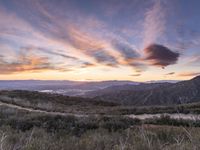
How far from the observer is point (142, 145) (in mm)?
5219

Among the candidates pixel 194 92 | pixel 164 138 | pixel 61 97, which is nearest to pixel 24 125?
pixel 164 138

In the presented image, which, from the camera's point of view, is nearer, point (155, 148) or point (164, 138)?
point (155, 148)

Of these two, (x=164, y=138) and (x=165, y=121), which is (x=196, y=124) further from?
(x=164, y=138)

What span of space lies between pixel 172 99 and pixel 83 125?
15811 cm

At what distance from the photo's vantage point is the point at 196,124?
12930 mm

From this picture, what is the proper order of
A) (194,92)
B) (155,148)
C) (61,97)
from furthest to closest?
(194,92) → (61,97) → (155,148)

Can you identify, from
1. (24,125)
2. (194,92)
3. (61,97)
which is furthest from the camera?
(194,92)

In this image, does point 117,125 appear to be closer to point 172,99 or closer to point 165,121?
point 165,121

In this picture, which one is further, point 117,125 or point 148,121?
point 148,121

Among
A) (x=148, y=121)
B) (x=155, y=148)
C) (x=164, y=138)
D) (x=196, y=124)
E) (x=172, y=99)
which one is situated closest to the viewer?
(x=155, y=148)

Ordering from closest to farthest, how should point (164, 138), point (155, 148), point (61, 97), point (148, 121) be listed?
1. point (155, 148)
2. point (164, 138)
3. point (148, 121)
4. point (61, 97)

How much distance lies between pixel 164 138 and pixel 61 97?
35.0 metres

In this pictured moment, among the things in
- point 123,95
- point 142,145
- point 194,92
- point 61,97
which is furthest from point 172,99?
point 142,145

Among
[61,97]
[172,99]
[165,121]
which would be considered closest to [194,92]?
[172,99]
